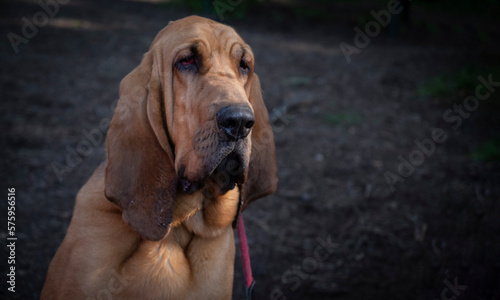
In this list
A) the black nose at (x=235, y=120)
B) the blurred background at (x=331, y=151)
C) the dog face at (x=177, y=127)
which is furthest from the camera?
the blurred background at (x=331, y=151)

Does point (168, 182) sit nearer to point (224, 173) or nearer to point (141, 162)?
point (141, 162)

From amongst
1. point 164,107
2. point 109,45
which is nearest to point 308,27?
point 109,45

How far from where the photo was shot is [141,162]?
2410mm

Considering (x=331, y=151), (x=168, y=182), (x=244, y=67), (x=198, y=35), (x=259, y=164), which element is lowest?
(x=331, y=151)

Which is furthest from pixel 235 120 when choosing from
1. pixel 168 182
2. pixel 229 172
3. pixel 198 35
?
pixel 198 35

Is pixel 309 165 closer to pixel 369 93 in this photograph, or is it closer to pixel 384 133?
pixel 384 133

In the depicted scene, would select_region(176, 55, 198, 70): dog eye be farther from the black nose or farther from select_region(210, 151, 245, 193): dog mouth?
select_region(210, 151, 245, 193): dog mouth

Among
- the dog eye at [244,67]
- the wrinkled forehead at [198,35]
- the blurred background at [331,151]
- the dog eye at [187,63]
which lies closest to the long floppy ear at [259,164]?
the dog eye at [244,67]

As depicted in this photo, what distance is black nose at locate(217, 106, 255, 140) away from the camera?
7.12 feet

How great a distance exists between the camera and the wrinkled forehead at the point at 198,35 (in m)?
2.54

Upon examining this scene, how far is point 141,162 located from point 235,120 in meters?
0.65

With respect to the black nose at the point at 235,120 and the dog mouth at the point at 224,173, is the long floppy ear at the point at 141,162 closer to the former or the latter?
the dog mouth at the point at 224,173

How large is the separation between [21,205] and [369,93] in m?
7.03

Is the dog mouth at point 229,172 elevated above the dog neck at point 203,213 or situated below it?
above
